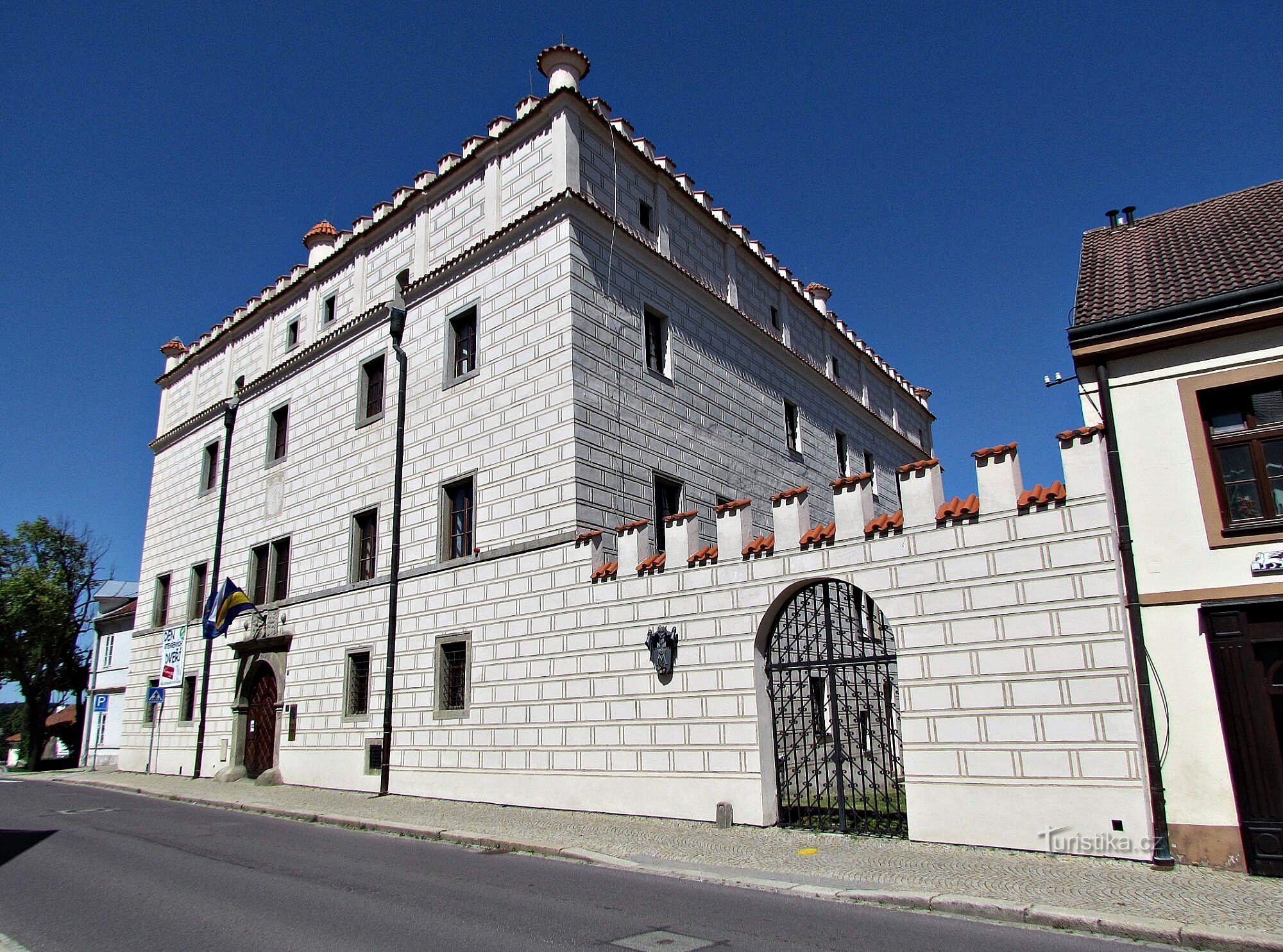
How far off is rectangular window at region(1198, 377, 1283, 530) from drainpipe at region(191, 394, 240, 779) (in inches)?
943

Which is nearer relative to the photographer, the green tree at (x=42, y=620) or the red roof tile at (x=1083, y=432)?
the red roof tile at (x=1083, y=432)

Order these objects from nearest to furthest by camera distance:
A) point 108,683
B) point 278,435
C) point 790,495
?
point 790,495, point 278,435, point 108,683

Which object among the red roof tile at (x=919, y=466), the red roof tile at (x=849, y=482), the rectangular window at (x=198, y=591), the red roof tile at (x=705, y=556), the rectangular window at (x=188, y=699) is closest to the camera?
the red roof tile at (x=919, y=466)

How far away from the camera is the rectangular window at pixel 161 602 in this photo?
1121 inches

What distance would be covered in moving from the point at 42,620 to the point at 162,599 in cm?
1094

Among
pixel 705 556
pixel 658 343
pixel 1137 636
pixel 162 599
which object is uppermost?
pixel 658 343

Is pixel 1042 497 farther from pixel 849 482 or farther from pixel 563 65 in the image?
pixel 563 65

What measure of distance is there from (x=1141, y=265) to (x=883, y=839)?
845 centimetres

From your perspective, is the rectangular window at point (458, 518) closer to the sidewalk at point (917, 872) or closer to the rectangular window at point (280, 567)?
the sidewalk at point (917, 872)

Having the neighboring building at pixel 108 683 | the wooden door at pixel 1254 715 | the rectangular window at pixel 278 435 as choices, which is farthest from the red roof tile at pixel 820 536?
the neighboring building at pixel 108 683

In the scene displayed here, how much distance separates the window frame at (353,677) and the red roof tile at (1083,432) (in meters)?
14.6

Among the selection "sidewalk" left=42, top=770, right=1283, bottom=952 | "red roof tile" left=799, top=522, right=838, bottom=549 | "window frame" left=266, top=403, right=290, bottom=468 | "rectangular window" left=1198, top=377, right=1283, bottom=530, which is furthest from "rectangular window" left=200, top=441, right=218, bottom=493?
"rectangular window" left=1198, top=377, right=1283, bottom=530

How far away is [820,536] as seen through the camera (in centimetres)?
1188

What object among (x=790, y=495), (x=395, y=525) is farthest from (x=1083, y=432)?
(x=395, y=525)
